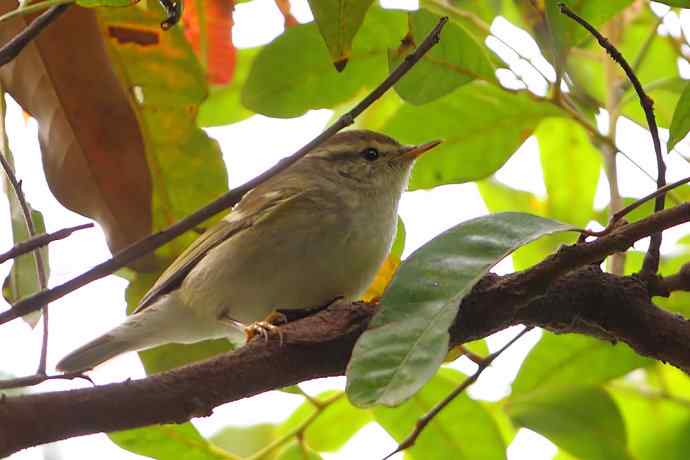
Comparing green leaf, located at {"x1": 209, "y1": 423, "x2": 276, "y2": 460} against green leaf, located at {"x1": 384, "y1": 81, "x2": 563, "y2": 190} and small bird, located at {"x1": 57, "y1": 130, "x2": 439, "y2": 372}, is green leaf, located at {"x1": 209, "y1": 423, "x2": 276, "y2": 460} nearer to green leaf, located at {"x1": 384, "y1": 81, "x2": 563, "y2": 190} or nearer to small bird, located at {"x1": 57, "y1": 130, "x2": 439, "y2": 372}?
small bird, located at {"x1": 57, "y1": 130, "x2": 439, "y2": 372}

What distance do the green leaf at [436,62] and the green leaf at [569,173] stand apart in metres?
0.82

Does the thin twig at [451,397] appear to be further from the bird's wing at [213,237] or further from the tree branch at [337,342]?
the bird's wing at [213,237]

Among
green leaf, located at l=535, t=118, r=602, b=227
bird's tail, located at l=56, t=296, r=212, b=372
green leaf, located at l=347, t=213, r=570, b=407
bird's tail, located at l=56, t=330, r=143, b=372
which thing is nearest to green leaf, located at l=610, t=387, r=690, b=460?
green leaf, located at l=535, t=118, r=602, b=227

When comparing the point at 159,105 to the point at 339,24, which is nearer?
the point at 339,24

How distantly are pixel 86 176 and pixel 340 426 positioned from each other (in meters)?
0.87

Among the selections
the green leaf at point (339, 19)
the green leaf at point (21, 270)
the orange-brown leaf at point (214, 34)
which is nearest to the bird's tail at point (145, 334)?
the orange-brown leaf at point (214, 34)

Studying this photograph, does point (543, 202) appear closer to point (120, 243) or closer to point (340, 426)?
point (340, 426)

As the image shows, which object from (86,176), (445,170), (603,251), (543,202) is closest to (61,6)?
(86,176)

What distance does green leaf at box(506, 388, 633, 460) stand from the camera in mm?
2184

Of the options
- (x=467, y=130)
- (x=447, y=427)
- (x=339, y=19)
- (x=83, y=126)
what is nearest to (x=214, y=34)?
(x=83, y=126)

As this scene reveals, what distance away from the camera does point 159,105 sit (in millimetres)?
2379

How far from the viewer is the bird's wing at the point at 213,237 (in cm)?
279

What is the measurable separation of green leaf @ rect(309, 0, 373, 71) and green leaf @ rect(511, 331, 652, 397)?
3.12ft

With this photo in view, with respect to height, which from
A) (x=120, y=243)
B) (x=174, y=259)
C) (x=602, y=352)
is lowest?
(x=602, y=352)
